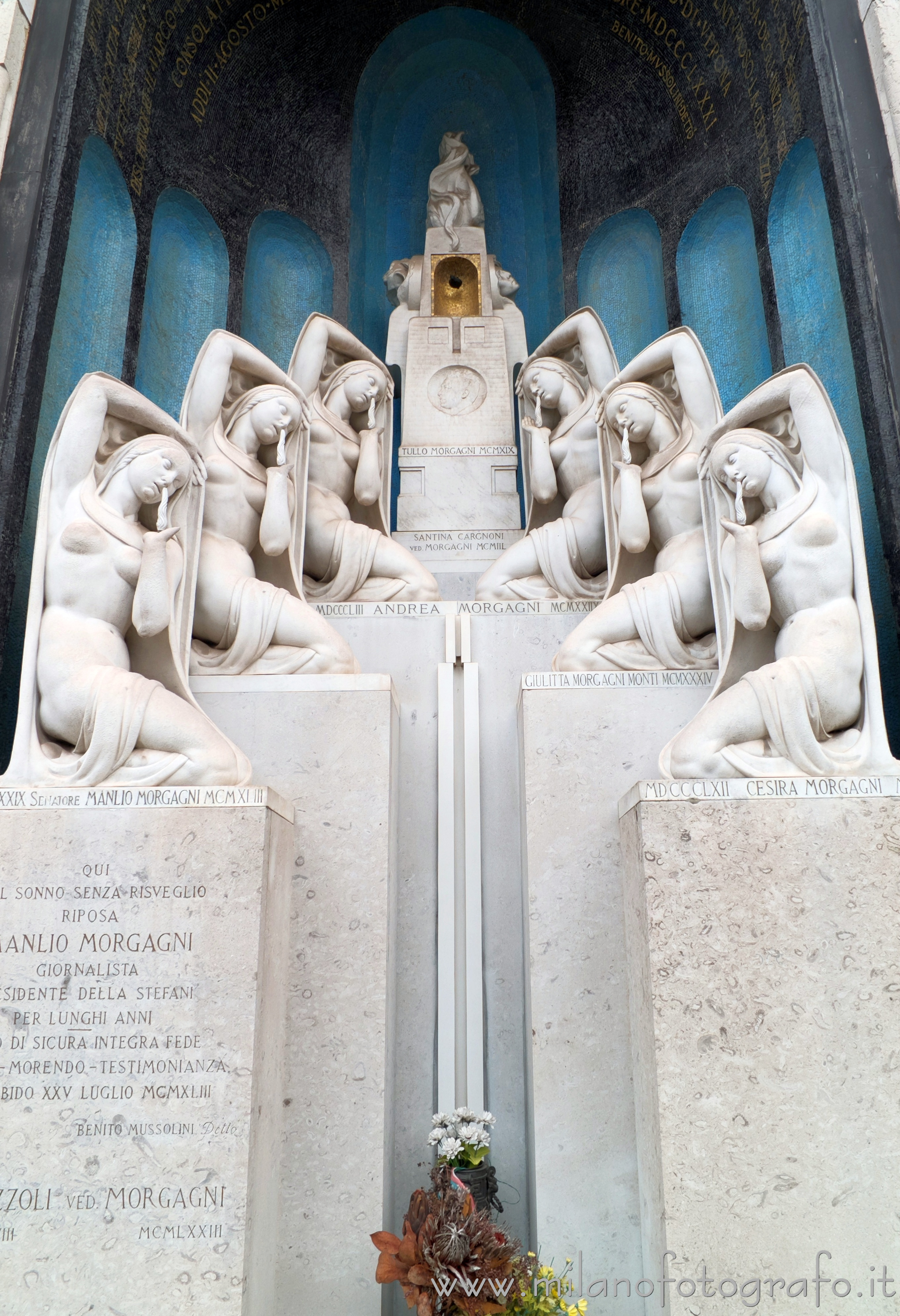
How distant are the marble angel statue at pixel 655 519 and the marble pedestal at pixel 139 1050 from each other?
6.93ft

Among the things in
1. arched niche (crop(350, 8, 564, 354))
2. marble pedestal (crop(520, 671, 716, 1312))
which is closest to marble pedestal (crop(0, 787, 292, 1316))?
marble pedestal (crop(520, 671, 716, 1312))

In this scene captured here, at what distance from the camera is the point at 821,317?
7.61 m

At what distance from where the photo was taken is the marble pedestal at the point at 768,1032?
3.51 meters

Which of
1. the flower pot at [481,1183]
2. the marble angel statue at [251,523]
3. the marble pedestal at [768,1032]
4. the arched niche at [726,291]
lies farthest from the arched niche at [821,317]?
the flower pot at [481,1183]

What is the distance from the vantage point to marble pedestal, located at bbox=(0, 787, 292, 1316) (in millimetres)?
3508

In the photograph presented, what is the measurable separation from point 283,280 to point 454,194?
183cm

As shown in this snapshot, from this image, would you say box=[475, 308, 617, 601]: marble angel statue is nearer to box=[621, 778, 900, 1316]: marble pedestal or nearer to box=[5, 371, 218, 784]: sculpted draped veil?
box=[5, 371, 218, 784]: sculpted draped veil

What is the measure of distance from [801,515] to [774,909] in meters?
1.87

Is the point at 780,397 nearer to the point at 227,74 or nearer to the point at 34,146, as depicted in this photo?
the point at 34,146

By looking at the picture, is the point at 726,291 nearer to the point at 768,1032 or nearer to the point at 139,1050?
the point at 768,1032

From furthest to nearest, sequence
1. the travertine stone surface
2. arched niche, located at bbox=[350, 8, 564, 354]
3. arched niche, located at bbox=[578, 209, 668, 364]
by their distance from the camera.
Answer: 1. arched niche, located at bbox=[350, 8, 564, 354]
2. arched niche, located at bbox=[578, 209, 668, 364]
3. the travertine stone surface

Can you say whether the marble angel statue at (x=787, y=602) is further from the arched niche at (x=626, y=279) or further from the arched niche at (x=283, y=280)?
the arched niche at (x=283, y=280)

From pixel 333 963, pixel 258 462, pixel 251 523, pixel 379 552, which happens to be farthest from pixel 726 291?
pixel 333 963

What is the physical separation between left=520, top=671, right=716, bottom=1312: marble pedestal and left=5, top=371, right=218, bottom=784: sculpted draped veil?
5.52 feet
